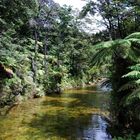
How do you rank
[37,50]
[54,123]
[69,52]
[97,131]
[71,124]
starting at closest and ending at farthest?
[97,131] < [71,124] < [54,123] < [37,50] < [69,52]

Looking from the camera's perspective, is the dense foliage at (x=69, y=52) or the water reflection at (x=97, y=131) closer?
the dense foliage at (x=69, y=52)

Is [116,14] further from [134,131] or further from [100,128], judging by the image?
[134,131]

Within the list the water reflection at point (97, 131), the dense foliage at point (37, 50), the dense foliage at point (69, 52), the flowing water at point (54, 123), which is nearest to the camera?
the dense foliage at point (69, 52)

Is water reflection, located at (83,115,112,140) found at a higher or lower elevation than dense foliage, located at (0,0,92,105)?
lower

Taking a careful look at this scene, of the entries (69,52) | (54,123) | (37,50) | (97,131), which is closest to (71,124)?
(54,123)

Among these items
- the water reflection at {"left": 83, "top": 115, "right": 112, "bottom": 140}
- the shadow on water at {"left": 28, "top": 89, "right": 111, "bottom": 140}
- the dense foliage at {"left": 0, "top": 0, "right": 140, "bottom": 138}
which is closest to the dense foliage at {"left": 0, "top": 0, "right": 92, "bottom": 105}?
the dense foliage at {"left": 0, "top": 0, "right": 140, "bottom": 138}

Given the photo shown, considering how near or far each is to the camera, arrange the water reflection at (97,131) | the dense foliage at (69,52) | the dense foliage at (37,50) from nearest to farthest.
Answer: the dense foliage at (69,52) < the water reflection at (97,131) < the dense foliage at (37,50)

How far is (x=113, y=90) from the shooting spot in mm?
11102

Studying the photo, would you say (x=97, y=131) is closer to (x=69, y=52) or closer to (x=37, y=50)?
(x=37, y=50)

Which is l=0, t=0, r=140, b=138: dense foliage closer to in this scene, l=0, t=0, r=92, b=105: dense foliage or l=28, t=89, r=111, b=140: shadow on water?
l=0, t=0, r=92, b=105: dense foliage

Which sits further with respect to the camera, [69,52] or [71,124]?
[69,52]

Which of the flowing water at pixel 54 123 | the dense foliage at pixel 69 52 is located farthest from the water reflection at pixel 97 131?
the dense foliage at pixel 69 52

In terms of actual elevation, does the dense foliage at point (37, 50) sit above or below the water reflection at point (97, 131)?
above

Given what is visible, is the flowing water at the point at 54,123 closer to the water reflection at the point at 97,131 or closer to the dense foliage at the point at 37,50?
the water reflection at the point at 97,131
